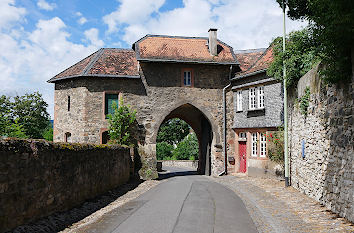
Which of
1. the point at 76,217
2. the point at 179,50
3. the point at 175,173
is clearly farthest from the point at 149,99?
the point at 76,217

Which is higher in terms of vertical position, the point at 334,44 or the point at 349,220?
the point at 334,44

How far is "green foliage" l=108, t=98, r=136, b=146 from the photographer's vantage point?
64.0 feet

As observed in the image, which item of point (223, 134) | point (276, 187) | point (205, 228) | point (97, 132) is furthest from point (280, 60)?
point (97, 132)

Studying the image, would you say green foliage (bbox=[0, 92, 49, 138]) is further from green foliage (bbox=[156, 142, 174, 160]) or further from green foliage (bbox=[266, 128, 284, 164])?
Result: green foliage (bbox=[266, 128, 284, 164])

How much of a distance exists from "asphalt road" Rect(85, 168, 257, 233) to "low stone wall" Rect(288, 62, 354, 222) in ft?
7.53

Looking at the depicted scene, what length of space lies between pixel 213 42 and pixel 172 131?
30.3 m

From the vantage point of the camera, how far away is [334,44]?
27.1 ft

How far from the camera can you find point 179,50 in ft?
72.3

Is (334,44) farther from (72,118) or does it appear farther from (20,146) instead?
(72,118)

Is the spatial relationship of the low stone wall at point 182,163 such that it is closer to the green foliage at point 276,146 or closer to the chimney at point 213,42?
the chimney at point 213,42

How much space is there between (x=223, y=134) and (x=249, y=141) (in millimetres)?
1946

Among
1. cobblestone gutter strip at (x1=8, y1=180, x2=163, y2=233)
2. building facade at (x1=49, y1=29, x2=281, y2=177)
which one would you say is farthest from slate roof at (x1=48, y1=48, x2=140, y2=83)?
cobblestone gutter strip at (x1=8, y1=180, x2=163, y2=233)

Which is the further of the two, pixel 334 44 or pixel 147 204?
pixel 147 204

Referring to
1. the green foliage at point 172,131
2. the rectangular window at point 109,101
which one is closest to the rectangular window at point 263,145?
the rectangular window at point 109,101
